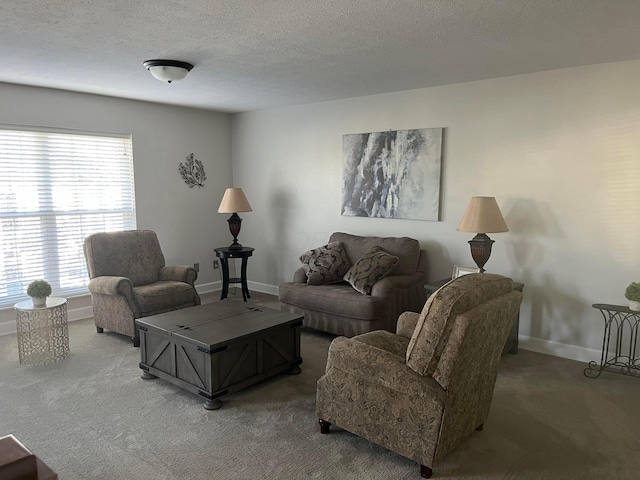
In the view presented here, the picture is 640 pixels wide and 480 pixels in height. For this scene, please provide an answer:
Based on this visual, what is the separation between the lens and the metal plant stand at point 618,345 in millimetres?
3580

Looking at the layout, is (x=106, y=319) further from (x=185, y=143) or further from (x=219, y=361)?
(x=185, y=143)

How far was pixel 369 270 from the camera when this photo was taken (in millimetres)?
4355

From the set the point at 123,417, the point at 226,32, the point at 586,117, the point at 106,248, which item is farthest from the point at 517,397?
the point at 106,248

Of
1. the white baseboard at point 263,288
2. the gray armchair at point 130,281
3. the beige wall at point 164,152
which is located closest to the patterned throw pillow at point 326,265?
the gray armchair at point 130,281

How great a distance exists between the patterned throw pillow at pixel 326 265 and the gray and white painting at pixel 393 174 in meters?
0.62

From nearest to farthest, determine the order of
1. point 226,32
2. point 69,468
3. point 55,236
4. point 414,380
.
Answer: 1. point 414,380
2. point 69,468
3. point 226,32
4. point 55,236

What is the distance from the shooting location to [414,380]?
2217 millimetres

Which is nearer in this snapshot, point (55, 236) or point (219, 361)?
point (219, 361)

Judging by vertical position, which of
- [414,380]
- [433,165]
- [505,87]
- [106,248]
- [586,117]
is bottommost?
[414,380]

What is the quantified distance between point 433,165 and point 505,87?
935 mm

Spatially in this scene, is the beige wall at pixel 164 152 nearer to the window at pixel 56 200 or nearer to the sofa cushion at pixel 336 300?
the window at pixel 56 200

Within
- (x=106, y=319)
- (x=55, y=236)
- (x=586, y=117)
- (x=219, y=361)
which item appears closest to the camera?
(x=219, y=361)

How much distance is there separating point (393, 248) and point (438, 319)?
2591 millimetres

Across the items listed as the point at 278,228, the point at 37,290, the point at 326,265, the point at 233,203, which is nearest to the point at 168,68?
the point at 37,290
